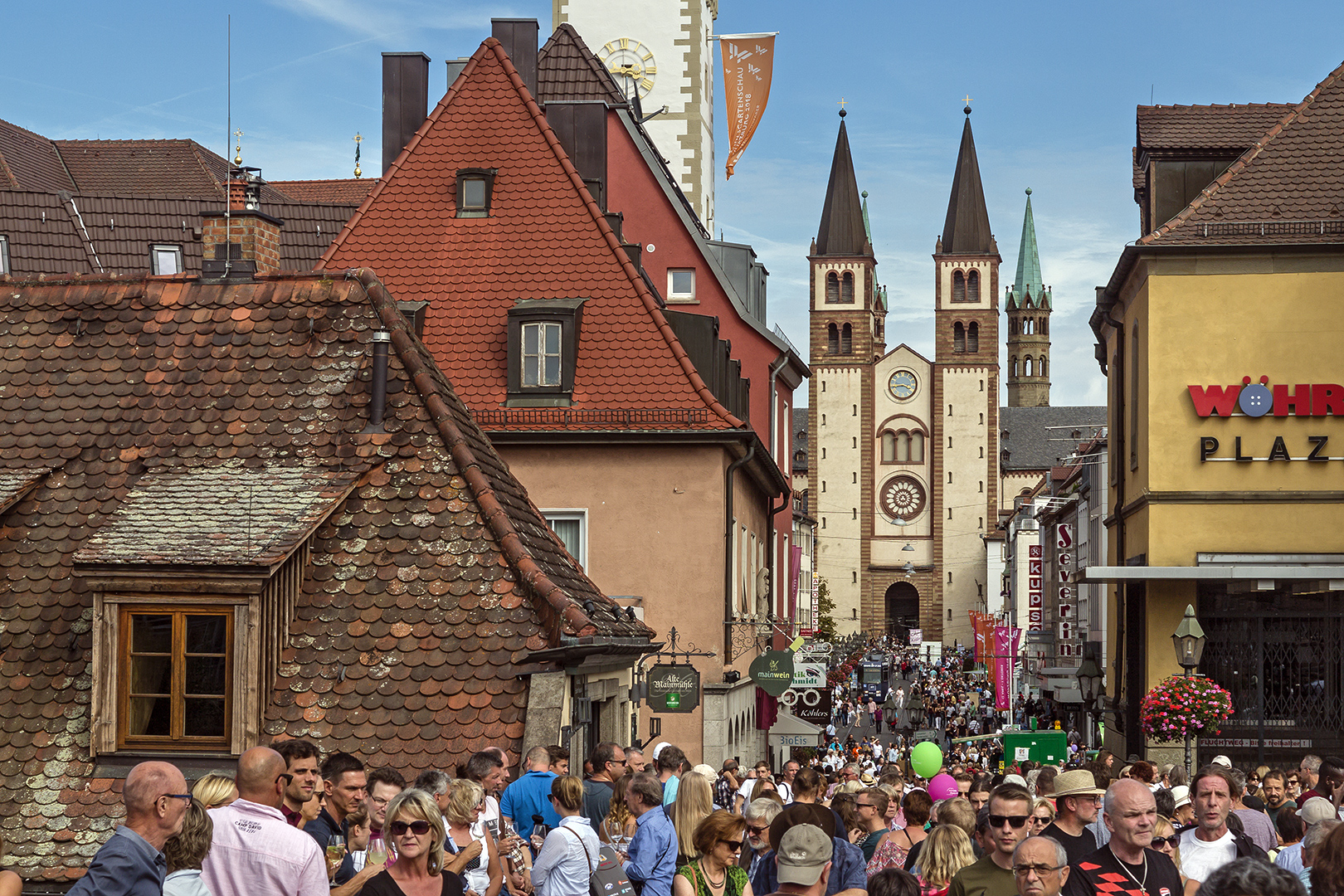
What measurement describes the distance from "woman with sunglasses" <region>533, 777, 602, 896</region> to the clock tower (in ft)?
121

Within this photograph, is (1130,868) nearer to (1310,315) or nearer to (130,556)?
(130,556)

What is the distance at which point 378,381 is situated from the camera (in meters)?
12.9

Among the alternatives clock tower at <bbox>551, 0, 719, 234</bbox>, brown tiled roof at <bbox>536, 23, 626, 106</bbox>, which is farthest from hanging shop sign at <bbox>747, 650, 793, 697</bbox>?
clock tower at <bbox>551, 0, 719, 234</bbox>

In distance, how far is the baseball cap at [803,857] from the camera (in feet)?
19.9

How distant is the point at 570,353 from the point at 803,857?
634 inches

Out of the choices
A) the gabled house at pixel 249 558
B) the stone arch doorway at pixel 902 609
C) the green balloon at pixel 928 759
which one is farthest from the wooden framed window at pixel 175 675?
the stone arch doorway at pixel 902 609

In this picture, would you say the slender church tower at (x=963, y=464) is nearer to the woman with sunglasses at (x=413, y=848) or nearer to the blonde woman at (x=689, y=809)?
the blonde woman at (x=689, y=809)

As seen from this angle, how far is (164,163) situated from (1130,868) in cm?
4448

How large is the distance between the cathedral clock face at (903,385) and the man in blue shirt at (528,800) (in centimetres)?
11055

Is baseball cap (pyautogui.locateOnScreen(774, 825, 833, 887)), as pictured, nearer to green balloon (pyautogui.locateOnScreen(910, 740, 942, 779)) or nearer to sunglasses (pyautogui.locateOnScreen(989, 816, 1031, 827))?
sunglasses (pyautogui.locateOnScreen(989, 816, 1031, 827))

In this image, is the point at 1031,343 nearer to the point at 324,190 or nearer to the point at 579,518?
the point at 324,190

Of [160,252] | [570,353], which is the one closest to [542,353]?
[570,353]

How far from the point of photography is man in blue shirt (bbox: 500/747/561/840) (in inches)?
372

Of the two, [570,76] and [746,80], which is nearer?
[570,76]
